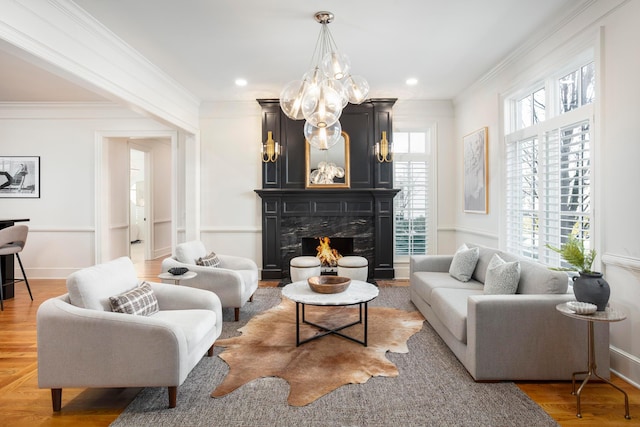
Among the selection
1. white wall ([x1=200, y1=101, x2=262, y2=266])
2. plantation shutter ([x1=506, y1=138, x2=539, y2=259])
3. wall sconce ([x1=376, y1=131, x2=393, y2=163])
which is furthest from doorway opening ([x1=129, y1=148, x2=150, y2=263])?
plantation shutter ([x1=506, y1=138, x2=539, y2=259])

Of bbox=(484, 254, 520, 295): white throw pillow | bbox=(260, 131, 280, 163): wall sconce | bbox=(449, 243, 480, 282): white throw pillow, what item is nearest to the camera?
bbox=(484, 254, 520, 295): white throw pillow

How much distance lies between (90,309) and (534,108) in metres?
4.46

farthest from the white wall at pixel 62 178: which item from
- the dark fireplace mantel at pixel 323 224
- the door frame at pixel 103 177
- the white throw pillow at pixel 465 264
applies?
the white throw pillow at pixel 465 264

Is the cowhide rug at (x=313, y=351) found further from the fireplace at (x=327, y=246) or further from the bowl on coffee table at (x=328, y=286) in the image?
the fireplace at (x=327, y=246)

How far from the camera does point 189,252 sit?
4.44m

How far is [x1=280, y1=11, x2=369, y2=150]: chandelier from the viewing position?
2996mm

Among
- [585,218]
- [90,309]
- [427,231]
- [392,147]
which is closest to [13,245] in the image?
[90,309]

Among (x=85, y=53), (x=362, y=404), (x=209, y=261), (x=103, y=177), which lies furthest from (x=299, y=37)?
(x=103, y=177)

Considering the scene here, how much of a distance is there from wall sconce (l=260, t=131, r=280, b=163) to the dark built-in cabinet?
0.31ft

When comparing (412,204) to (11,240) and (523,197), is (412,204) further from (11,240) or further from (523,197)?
(11,240)

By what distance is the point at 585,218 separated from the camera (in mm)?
3238

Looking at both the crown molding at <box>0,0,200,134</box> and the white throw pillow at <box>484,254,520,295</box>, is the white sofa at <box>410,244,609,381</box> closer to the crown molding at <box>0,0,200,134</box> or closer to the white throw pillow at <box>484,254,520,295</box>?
the white throw pillow at <box>484,254,520,295</box>

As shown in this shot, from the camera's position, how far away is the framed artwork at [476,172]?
506 centimetres

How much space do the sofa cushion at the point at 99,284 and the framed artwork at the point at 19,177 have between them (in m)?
Answer: 4.60
